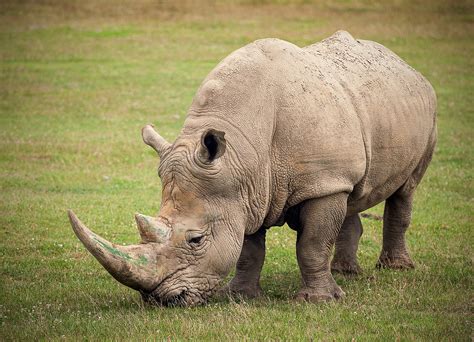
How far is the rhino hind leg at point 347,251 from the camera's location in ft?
38.6

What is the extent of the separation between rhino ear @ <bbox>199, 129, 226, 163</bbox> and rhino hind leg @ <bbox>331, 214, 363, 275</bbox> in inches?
134

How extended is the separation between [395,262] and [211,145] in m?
4.07

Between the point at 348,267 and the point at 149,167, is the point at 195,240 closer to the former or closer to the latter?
the point at 348,267

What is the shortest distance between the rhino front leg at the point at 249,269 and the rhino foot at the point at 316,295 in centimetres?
62

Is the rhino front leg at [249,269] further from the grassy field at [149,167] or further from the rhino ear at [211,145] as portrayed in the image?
the rhino ear at [211,145]

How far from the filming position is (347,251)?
38.7 ft

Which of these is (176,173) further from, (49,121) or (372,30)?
(372,30)

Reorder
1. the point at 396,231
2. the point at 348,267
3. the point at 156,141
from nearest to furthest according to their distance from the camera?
the point at 156,141, the point at 348,267, the point at 396,231

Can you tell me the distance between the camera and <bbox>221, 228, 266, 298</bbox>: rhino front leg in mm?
10375

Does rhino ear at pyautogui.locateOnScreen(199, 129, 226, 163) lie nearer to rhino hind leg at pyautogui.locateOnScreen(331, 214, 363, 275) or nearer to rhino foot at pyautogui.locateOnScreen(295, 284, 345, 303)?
rhino foot at pyautogui.locateOnScreen(295, 284, 345, 303)

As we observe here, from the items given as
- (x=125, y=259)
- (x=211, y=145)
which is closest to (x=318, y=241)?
(x=211, y=145)

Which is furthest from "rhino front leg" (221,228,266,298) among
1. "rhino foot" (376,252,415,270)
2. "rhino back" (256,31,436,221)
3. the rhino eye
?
"rhino foot" (376,252,415,270)

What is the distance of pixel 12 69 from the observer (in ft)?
102

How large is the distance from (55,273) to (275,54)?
393 centimetres
